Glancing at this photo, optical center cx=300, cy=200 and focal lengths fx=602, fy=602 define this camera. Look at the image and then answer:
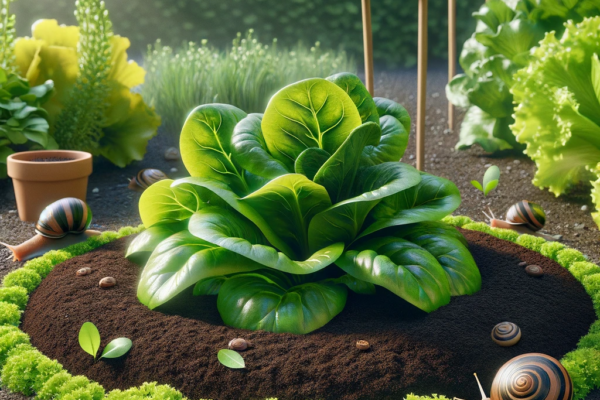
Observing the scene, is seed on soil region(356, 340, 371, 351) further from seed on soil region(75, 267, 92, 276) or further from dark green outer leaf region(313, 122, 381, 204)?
seed on soil region(75, 267, 92, 276)

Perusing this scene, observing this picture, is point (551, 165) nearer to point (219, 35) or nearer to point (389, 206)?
point (389, 206)

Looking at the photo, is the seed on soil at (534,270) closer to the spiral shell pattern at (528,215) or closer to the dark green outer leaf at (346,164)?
the spiral shell pattern at (528,215)

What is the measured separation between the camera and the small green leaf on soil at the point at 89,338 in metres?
1.90

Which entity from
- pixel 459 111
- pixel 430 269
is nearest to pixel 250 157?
pixel 430 269

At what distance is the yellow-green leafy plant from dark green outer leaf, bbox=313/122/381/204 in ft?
9.01

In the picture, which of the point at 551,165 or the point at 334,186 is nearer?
the point at 334,186

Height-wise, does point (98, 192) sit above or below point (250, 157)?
below

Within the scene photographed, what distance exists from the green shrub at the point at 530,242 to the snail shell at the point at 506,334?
99 cm

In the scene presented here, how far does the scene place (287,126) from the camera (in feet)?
7.27

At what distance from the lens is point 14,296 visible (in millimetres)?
2410

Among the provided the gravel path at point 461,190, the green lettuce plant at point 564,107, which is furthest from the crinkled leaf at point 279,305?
the green lettuce plant at point 564,107

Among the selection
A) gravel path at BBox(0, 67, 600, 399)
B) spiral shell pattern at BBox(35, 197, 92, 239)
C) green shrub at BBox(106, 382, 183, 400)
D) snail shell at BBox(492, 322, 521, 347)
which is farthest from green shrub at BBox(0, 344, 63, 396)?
snail shell at BBox(492, 322, 521, 347)

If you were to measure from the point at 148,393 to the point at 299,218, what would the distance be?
82 centimetres

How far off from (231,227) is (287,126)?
1.39 feet
